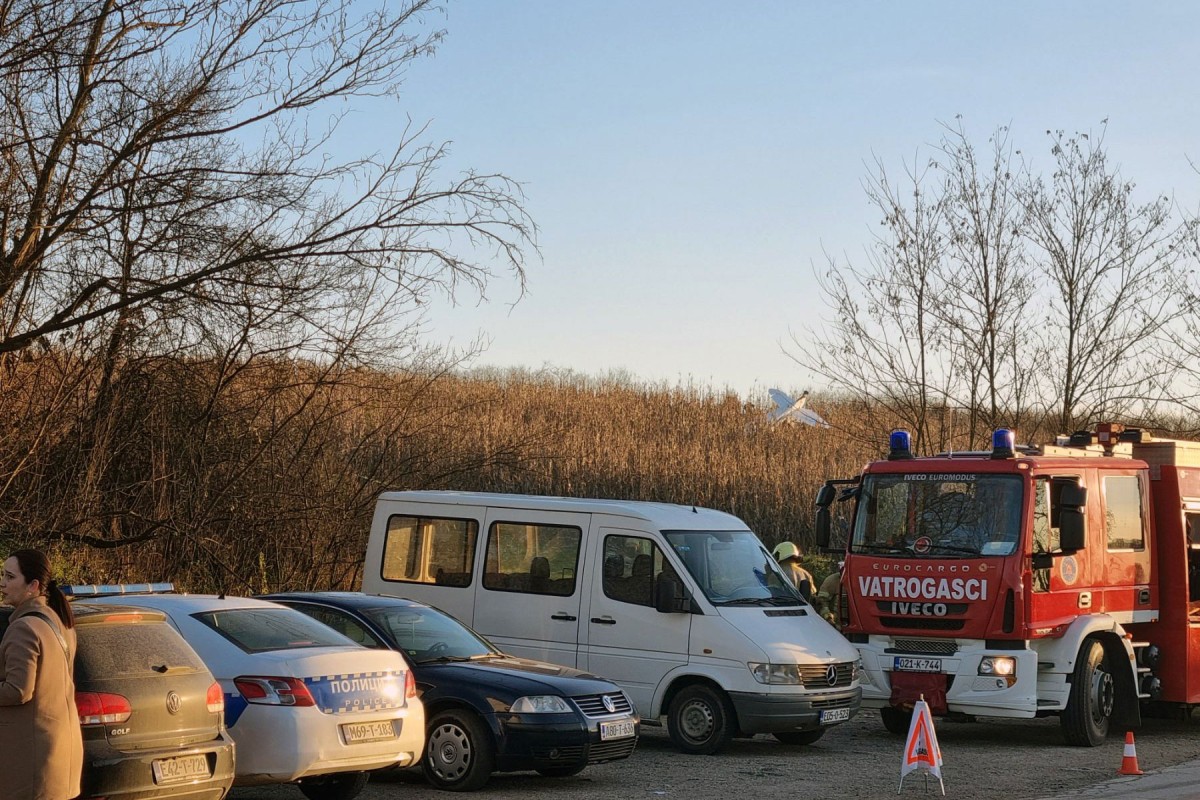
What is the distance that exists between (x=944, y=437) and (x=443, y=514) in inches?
547

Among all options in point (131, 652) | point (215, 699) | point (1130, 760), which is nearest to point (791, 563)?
point (1130, 760)

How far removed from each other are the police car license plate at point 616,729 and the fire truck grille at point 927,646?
13.9ft

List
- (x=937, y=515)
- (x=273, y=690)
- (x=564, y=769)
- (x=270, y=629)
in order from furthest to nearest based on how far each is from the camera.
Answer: (x=937, y=515)
(x=564, y=769)
(x=270, y=629)
(x=273, y=690)

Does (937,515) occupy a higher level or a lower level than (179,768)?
higher

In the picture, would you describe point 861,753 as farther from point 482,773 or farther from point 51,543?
point 51,543

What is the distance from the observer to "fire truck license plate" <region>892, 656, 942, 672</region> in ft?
47.5

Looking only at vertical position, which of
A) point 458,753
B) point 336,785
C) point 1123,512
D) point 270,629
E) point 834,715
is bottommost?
point 336,785

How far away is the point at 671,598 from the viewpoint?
1358 centimetres

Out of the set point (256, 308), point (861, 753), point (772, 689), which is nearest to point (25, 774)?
point (256, 308)

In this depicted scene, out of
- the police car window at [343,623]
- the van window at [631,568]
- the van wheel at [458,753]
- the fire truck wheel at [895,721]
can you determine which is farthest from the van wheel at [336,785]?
the fire truck wheel at [895,721]

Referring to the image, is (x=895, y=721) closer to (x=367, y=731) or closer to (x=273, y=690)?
(x=367, y=731)

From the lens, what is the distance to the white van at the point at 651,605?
13.4 metres

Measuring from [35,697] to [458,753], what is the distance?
4.74 m

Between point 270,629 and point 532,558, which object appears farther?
point 532,558
